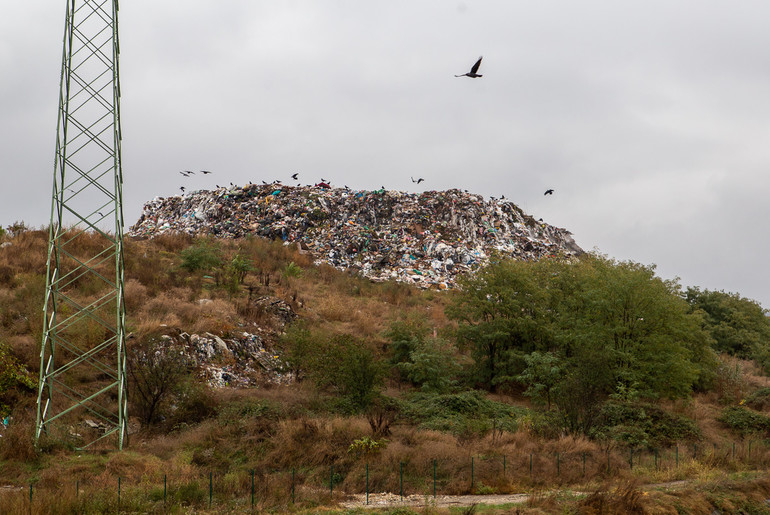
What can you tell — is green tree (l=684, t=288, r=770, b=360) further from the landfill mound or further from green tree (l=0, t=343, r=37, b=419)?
green tree (l=0, t=343, r=37, b=419)

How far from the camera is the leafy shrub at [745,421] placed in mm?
21938

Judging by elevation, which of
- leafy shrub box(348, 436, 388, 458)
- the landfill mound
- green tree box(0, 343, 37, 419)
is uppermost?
the landfill mound

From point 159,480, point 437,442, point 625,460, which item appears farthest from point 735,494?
point 159,480

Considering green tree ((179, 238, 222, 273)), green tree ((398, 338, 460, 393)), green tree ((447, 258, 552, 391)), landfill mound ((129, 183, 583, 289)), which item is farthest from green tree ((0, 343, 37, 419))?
landfill mound ((129, 183, 583, 289))

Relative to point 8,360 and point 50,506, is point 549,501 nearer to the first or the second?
point 50,506

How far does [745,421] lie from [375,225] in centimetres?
2869

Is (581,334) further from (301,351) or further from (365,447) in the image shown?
(365,447)

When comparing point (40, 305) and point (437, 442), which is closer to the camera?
point (437, 442)

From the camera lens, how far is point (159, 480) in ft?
41.7

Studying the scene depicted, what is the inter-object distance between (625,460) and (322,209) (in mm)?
32991

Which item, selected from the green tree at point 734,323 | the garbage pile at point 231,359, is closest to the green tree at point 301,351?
the garbage pile at point 231,359

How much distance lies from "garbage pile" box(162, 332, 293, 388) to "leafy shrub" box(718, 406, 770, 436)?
55.2ft

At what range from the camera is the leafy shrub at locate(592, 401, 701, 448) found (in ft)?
61.4

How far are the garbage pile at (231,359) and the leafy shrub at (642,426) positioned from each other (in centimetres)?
1146
